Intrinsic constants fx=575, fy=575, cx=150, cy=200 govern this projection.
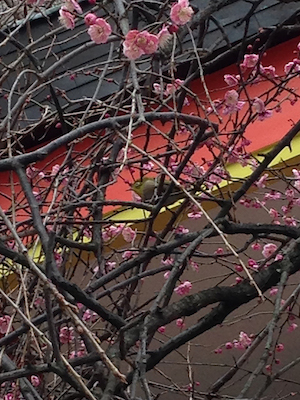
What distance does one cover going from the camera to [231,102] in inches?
75.7

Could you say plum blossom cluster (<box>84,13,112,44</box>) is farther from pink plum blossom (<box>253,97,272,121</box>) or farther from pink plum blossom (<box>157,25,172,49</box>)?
pink plum blossom (<box>253,97,272,121</box>)

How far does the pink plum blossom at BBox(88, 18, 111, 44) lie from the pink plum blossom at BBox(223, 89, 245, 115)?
1.61ft

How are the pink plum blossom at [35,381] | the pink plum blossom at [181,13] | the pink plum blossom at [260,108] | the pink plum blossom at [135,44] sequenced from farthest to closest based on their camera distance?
the pink plum blossom at [260,108] → the pink plum blossom at [35,381] → the pink plum blossom at [181,13] → the pink plum blossom at [135,44]

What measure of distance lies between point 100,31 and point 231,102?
54 centimetres

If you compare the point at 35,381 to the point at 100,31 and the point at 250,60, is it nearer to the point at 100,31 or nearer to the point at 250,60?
the point at 100,31

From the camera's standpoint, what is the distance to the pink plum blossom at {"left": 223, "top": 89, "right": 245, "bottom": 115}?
189cm

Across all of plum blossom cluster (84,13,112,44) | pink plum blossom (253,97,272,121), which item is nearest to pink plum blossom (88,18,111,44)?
plum blossom cluster (84,13,112,44)

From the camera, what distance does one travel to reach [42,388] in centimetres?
178

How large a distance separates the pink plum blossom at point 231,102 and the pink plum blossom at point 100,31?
0.49m

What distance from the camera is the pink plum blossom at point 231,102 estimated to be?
1894 mm

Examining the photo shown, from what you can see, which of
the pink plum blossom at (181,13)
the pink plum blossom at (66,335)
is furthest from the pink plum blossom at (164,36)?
the pink plum blossom at (66,335)

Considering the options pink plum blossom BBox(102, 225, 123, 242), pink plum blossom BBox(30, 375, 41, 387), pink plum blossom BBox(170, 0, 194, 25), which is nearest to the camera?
pink plum blossom BBox(170, 0, 194, 25)

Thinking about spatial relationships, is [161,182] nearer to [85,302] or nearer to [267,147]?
[85,302]

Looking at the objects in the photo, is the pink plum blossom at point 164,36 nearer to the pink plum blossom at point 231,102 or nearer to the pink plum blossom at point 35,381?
the pink plum blossom at point 231,102
